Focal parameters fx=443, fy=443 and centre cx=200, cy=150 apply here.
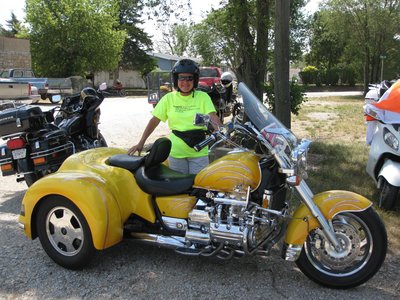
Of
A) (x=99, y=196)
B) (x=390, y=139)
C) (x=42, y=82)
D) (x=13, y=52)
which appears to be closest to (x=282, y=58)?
(x=390, y=139)

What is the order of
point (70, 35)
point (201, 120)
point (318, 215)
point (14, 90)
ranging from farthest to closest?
point (70, 35)
point (14, 90)
point (318, 215)
point (201, 120)

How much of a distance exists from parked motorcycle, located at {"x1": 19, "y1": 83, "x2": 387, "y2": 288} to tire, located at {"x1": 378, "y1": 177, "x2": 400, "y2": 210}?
1.89 metres

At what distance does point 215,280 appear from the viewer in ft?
12.8

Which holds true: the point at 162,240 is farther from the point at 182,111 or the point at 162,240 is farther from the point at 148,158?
the point at 182,111

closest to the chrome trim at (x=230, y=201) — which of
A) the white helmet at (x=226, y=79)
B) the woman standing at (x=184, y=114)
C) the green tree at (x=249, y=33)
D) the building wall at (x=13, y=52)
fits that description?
the woman standing at (x=184, y=114)

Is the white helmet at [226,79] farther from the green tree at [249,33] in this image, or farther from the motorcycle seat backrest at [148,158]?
the motorcycle seat backrest at [148,158]

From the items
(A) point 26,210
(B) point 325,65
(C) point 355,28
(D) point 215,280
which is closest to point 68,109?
(A) point 26,210

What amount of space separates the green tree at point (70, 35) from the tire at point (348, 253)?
32.9m

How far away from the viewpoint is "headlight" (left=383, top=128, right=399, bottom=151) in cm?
540

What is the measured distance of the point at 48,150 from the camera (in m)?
5.97

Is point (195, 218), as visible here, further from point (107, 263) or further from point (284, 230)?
point (107, 263)

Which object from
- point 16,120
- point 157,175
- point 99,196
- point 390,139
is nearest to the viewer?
point 99,196

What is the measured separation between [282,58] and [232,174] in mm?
3871

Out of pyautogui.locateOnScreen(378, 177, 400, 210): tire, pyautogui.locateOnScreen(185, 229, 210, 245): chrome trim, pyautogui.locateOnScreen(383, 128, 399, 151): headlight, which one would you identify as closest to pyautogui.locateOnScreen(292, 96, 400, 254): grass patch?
pyautogui.locateOnScreen(378, 177, 400, 210): tire
